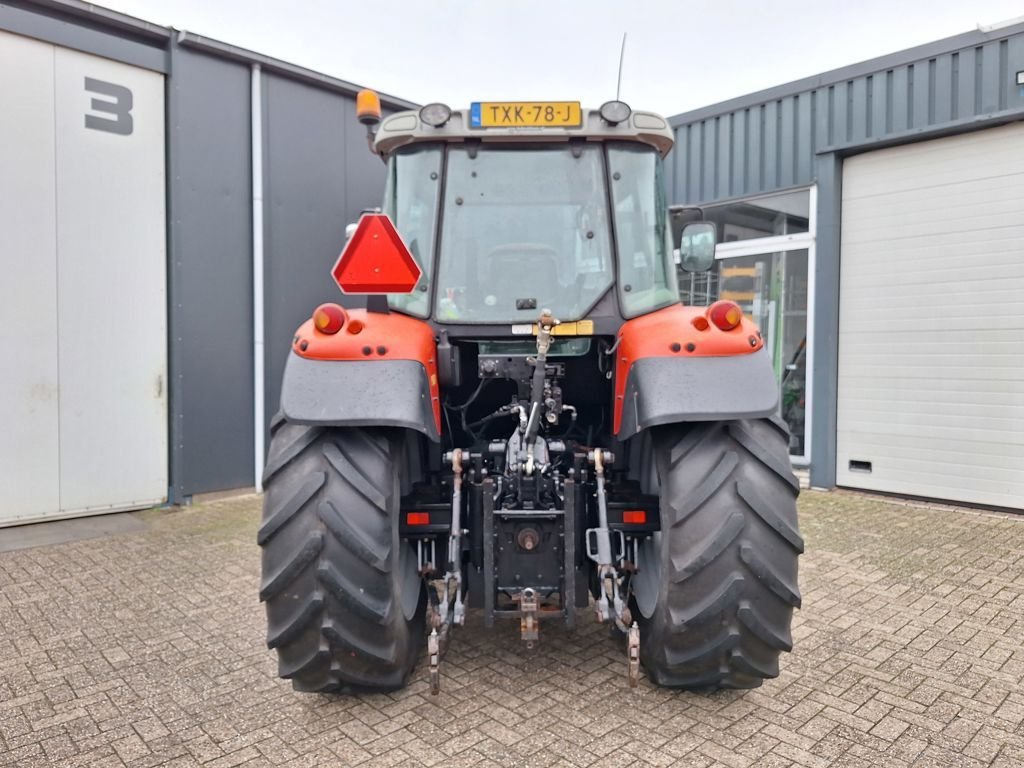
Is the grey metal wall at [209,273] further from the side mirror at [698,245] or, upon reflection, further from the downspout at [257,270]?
the side mirror at [698,245]

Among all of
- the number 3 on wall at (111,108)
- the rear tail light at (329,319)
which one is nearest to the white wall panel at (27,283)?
the number 3 on wall at (111,108)

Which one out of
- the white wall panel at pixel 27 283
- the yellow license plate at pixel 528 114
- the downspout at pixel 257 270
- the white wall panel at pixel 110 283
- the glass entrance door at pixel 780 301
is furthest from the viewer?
the glass entrance door at pixel 780 301

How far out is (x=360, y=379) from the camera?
9.03 feet

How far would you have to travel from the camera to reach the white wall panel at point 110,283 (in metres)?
6.25

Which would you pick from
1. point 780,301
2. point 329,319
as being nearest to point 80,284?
point 329,319

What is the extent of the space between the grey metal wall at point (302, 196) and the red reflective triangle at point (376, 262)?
5.04 m

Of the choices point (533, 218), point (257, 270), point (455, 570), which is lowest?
point (455, 570)

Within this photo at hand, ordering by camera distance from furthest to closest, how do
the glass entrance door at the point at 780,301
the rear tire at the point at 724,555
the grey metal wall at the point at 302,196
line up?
the glass entrance door at the point at 780,301 < the grey metal wall at the point at 302,196 < the rear tire at the point at 724,555

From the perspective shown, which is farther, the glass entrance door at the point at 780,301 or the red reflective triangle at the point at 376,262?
the glass entrance door at the point at 780,301

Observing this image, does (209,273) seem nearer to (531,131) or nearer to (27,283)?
(27,283)

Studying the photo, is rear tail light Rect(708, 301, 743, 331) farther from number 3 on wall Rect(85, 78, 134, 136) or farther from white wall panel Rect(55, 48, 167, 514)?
number 3 on wall Rect(85, 78, 134, 136)

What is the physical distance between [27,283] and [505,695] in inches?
210

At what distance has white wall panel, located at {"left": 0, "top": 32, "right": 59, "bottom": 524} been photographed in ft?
19.4

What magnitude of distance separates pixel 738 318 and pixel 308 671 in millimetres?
2098
